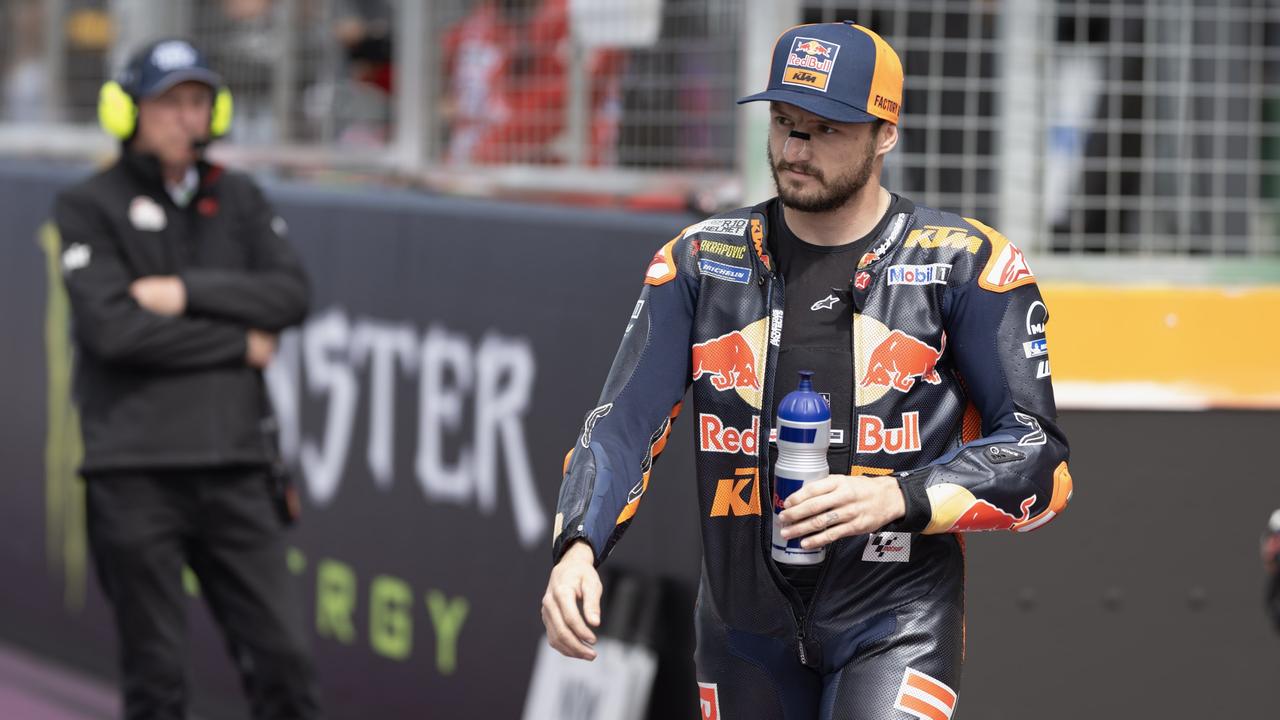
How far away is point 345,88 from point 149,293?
2.44 metres

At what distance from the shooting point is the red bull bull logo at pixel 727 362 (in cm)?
351

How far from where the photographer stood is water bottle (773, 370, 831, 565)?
319 cm

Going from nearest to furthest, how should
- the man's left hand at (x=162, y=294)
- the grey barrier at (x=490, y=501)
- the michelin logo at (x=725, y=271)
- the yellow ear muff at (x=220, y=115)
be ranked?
the michelin logo at (x=725, y=271) < the grey barrier at (x=490, y=501) < the man's left hand at (x=162, y=294) < the yellow ear muff at (x=220, y=115)

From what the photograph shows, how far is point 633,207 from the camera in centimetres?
612

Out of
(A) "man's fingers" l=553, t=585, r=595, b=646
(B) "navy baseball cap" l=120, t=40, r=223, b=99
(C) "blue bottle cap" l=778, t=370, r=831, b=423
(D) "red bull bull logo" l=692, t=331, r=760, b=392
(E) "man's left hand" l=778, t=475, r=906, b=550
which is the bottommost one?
(A) "man's fingers" l=553, t=585, r=595, b=646

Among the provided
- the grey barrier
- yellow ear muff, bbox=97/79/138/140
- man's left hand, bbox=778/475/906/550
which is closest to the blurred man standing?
yellow ear muff, bbox=97/79/138/140

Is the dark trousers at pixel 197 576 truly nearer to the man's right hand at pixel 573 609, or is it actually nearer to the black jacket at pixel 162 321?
the black jacket at pixel 162 321

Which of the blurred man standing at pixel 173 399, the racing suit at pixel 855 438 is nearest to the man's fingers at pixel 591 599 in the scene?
the racing suit at pixel 855 438

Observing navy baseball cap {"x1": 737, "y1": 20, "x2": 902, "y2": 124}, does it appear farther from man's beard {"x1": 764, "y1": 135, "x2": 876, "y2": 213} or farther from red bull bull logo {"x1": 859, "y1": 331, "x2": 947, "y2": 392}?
red bull bull logo {"x1": 859, "y1": 331, "x2": 947, "y2": 392}

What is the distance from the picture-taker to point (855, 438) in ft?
11.4

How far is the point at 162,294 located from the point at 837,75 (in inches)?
115

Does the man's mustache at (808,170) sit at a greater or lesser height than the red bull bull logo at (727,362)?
greater

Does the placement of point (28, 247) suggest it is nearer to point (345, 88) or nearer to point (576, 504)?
point (345, 88)

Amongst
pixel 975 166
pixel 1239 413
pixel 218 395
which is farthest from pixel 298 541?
pixel 1239 413
